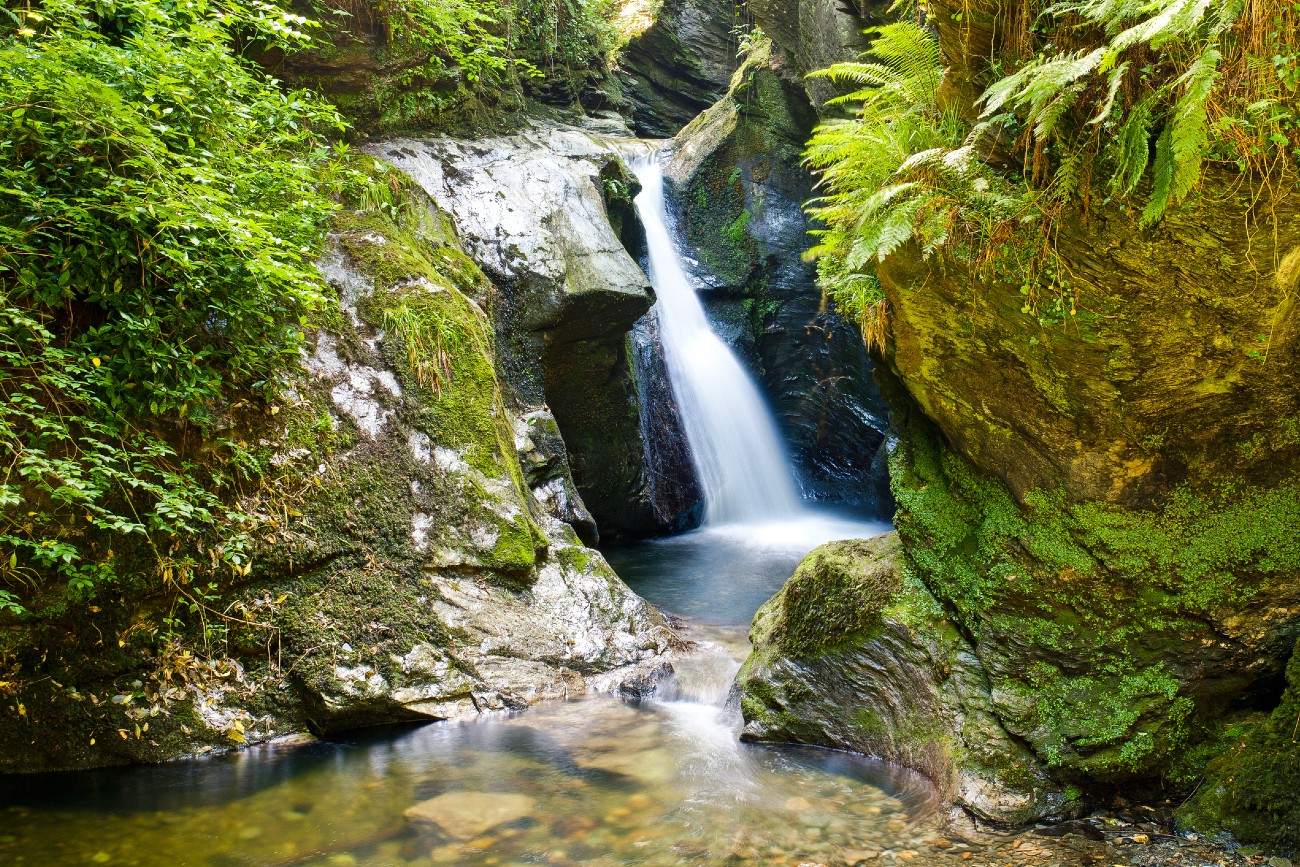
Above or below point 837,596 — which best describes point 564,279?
above

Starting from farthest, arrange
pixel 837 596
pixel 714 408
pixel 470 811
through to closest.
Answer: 1. pixel 714 408
2. pixel 837 596
3. pixel 470 811

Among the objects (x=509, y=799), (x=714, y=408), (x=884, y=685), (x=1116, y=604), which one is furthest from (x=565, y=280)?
(x=1116, y=604)

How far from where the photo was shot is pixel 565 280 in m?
9.18

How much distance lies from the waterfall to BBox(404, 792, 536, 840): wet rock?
27.1ft

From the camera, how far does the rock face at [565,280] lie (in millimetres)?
9086

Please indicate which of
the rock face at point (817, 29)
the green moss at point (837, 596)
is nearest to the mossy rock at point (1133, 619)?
the green moss at point (837, 596)

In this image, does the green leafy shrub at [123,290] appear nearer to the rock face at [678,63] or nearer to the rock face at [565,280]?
the rock face at [565,280]

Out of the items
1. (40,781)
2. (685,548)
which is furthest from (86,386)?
(685,548)

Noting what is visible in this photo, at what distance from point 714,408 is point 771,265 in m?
2.99

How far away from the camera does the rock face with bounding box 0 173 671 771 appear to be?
4348mm

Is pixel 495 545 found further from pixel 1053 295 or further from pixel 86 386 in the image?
pixel 1053 295

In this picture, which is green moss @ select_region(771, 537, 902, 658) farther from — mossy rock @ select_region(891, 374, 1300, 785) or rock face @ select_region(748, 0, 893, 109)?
rock face @ select_region(748, 0, 893, 109)

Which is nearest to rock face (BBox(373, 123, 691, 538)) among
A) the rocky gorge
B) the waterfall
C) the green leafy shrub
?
the waterfall

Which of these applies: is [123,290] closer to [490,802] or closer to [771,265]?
[490,802]
